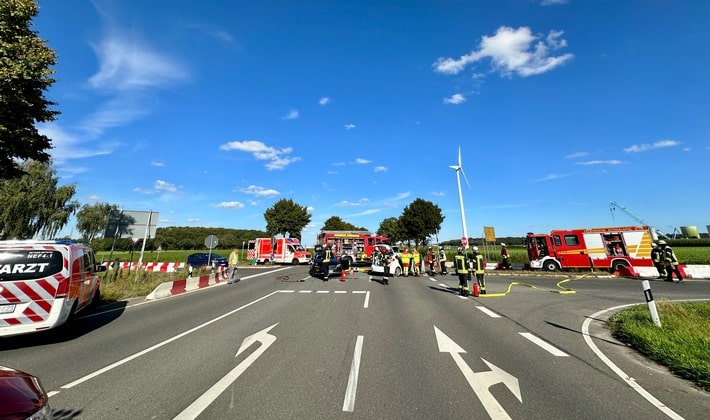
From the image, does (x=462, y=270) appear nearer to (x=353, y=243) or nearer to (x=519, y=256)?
(x=353, y=243)

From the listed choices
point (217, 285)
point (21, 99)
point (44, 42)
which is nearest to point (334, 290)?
point (217, 285)

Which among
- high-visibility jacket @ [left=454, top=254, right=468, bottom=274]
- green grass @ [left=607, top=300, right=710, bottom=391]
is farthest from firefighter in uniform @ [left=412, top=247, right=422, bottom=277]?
green grass @ [left=607, top=300, right=710, bottom=391]

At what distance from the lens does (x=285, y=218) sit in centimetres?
5809

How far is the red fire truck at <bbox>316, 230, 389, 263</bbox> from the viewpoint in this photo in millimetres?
30641

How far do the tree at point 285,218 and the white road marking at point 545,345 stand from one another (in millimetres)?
53878

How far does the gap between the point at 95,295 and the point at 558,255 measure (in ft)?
85.5

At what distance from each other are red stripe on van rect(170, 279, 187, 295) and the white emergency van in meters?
6.86

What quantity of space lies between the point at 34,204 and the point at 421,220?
57.9m

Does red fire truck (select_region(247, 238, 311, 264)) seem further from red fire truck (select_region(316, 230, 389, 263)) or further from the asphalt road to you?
the asphalt road

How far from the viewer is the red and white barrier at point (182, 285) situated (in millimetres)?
12996

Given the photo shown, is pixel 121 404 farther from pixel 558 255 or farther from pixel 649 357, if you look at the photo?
pixel 558 255

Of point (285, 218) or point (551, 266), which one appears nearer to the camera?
point (551, 266)

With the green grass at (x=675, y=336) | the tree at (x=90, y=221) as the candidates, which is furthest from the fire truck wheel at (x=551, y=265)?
the tree at (x=90, y=221)

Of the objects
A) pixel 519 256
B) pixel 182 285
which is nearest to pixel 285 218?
pixel 519 256
